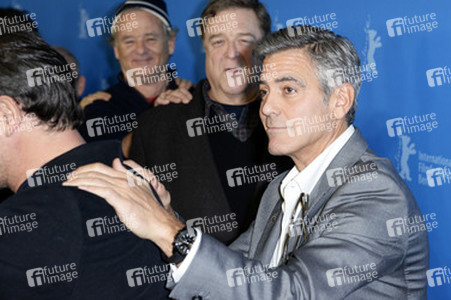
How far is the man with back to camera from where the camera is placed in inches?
92.3

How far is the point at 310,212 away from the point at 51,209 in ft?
2.18

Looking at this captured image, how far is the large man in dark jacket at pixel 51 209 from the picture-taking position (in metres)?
1.25

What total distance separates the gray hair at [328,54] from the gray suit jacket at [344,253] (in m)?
0.20

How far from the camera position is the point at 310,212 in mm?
1588

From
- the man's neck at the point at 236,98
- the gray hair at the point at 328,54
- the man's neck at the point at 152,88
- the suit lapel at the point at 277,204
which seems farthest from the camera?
the man's neck at the point at 152,88

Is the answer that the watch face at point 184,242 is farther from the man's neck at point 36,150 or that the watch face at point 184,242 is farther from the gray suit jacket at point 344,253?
the man's neck at point 36,150

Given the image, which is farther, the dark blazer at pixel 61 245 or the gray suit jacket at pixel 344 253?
the gray suit jacket at pixel 344 253

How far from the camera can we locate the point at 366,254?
139 cm

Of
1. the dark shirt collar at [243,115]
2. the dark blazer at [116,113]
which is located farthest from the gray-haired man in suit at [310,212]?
the dark blazer at [116,113]

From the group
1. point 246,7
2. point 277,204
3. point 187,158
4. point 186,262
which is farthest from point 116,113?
point 186,262

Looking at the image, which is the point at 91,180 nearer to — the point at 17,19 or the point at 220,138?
the point at 220,138

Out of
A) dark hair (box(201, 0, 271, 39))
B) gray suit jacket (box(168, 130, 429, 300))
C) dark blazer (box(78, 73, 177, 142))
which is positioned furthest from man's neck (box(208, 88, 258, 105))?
gray suit jacket (box(168, 130, 429, 300))

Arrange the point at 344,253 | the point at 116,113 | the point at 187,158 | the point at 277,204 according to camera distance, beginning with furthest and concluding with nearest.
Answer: the point at 116,113, the point at 187,158, the point at 277,204, the point at 344,253

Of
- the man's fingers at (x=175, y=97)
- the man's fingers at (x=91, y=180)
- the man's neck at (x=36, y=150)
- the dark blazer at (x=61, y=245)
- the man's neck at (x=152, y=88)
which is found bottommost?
the dark blazer at (x=61, y=245)
